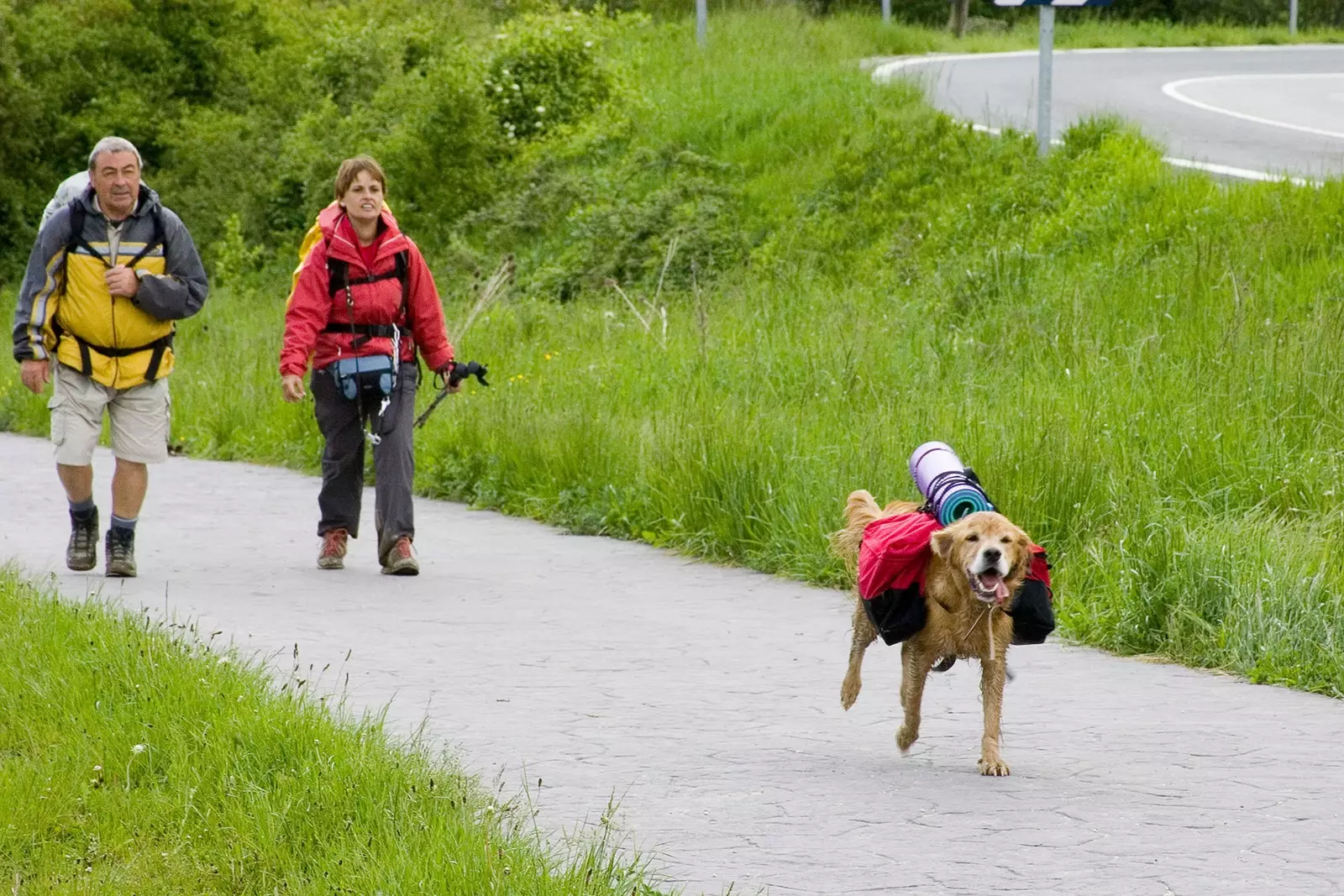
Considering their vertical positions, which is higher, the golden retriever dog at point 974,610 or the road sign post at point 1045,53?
the road sign post at point 1045,53

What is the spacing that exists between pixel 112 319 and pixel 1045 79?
31.4 ft

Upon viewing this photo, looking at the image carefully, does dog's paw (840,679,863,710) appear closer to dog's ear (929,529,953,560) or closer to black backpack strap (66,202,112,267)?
dog's ear (929,529,953,560)

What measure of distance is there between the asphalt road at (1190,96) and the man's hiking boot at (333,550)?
8859mm

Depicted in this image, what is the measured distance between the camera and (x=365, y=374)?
34.0 ft

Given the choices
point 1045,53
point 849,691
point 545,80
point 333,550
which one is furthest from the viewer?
point 545,80

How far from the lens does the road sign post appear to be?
16.3 metres

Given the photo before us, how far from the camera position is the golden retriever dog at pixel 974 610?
19.8 ft

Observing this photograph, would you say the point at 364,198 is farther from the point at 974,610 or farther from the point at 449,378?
the point at 974,610

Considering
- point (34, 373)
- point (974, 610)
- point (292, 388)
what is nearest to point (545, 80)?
point (292, 388)

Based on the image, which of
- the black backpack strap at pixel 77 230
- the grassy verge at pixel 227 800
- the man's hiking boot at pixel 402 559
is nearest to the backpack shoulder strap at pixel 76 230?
the black backpack strap at pixel 77 230

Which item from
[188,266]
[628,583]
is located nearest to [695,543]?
[628,583]

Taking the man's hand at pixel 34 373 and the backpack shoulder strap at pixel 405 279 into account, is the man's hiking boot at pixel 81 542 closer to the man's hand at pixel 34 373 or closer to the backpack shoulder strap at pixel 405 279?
the man's hand at pixel 34 373

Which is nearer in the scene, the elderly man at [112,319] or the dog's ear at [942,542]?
the dog's ear at [942,542]

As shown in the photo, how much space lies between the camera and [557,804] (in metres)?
5.81
